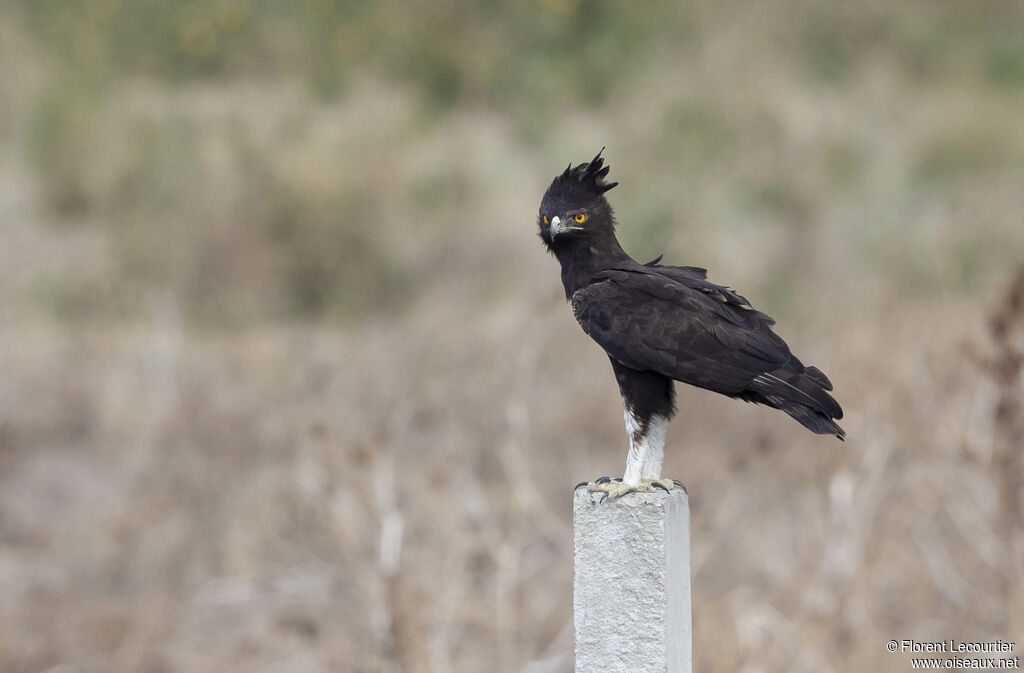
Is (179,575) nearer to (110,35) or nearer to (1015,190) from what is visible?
(110,35)

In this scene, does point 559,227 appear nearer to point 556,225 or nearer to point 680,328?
point 556,225

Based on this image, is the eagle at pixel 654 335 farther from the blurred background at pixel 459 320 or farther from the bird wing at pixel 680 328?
the blurred background at pixel 459 320

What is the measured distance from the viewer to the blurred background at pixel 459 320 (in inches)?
311

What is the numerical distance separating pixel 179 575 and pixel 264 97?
10.6m

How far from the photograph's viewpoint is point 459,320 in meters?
13.9

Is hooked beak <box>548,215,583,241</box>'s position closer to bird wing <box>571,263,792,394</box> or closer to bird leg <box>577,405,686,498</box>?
bird wing <box>571,263,792,394</box>

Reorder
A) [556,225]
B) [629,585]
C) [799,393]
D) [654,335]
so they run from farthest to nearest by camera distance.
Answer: [556,225] → [654,335] → [799,393] → [629,585]

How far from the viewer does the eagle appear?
11.9 ft

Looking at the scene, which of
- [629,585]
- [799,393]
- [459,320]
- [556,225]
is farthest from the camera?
[459,320]

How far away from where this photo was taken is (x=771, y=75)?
866 inches

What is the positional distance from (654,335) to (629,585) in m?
0.76

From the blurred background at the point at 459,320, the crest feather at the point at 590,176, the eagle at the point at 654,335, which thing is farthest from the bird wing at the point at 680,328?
the blurred background at the point at 459,320

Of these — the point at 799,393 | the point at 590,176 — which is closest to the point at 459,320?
the point at 590,176

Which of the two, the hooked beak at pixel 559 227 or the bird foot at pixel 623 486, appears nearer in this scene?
the bird foot at pixel 623 486
